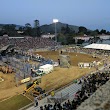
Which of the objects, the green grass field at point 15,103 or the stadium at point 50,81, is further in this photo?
the green grass field at point 15,103

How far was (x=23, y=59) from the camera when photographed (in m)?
53.3

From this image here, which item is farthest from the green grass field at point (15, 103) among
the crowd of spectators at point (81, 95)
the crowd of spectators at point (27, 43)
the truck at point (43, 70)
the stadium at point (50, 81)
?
the crowd of spectators at point (27, 43)

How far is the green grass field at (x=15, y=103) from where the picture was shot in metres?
26.4

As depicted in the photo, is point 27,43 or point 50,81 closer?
point 50,81

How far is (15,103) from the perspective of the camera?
Result: 27453 millimetres

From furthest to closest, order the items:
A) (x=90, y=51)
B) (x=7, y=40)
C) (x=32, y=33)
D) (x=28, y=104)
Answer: (x=32, y=33) < (x=7, y=40) < (x=90, y=51) < (x=28, y=104)

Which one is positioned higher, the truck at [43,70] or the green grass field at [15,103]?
the truck at [43,70]

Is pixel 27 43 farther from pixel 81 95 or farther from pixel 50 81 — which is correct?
pixel 81 95

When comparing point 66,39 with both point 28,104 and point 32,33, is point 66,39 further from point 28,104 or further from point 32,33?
point 28,104

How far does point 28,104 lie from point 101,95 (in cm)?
1082

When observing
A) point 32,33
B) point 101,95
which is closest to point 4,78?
point 101,95

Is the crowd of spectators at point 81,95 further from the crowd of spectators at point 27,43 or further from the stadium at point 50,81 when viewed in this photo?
the crowd of spectators at point 27,43

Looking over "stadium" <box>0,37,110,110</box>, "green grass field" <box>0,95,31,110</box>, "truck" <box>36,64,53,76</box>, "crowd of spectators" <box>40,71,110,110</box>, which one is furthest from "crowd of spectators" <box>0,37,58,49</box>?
"green grass field" <box>0,95,31,110</box>

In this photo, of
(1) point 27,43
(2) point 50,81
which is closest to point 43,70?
(2) point 50,81
